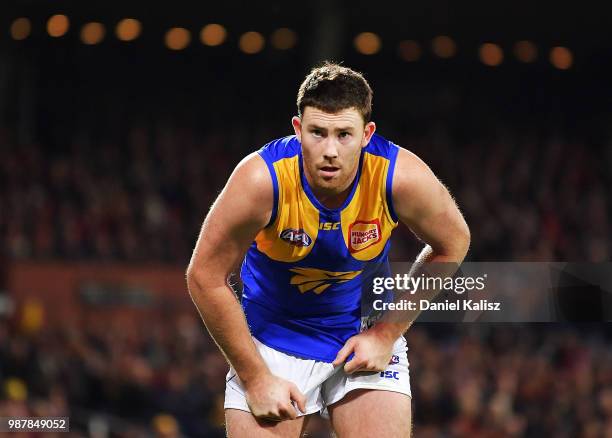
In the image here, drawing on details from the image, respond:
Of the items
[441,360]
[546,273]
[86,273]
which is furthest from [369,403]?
[86,273]

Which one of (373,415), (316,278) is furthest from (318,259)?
(373,415)

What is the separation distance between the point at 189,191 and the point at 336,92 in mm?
12594

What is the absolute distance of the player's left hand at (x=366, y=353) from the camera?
188 inches

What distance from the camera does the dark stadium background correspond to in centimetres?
1224

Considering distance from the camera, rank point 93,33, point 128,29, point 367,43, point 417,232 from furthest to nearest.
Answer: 1. point 367,43
2. point 128,29
3. point 93,33
4. point 417,232

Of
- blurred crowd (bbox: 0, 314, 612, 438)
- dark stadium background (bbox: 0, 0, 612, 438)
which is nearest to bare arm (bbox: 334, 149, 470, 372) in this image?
dark stadium background (bbox: 0, 0, 612, 438)

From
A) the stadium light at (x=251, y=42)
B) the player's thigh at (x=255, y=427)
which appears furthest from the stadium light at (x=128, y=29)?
the player's thigh at (x=255, y=427)

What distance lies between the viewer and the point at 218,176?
1753 centimetres

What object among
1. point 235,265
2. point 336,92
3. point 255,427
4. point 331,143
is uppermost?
point 336,92

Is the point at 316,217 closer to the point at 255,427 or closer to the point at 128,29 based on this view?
the point at 255,427

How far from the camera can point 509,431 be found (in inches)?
481

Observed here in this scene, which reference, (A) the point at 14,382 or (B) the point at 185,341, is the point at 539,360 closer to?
(B) the point at 185,341

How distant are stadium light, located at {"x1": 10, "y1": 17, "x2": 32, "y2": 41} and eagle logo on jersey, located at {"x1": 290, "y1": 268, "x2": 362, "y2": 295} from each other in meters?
15.3

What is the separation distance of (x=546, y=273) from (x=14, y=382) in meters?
6.32
